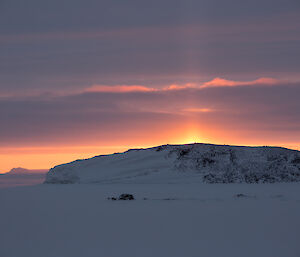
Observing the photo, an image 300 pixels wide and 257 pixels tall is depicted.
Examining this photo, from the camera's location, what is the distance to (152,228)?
11789 mm

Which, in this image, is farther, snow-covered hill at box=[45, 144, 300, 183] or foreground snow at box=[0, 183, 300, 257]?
snow-covered hill at box=[45, 144, 300, 183]

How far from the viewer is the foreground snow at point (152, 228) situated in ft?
30.9

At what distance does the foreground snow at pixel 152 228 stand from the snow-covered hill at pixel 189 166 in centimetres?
1109

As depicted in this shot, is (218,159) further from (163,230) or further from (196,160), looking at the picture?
(163,230)

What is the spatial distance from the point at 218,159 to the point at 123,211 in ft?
58.5

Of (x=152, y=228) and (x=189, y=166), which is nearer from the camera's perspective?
(x=152, y=228)

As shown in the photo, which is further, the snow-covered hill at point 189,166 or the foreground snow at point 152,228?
the snow-covered hill at point 189,166

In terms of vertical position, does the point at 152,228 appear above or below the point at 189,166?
below

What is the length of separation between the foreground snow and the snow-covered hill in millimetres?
11093

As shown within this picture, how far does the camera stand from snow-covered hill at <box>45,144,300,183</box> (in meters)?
29.7

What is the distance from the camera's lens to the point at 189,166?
3152 centimetres

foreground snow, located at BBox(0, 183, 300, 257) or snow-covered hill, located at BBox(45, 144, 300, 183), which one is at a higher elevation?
snow-covered hill, located at BBox(45, 144, 300, 183)

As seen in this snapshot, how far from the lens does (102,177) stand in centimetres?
3200

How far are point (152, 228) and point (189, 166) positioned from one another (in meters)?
19.9
